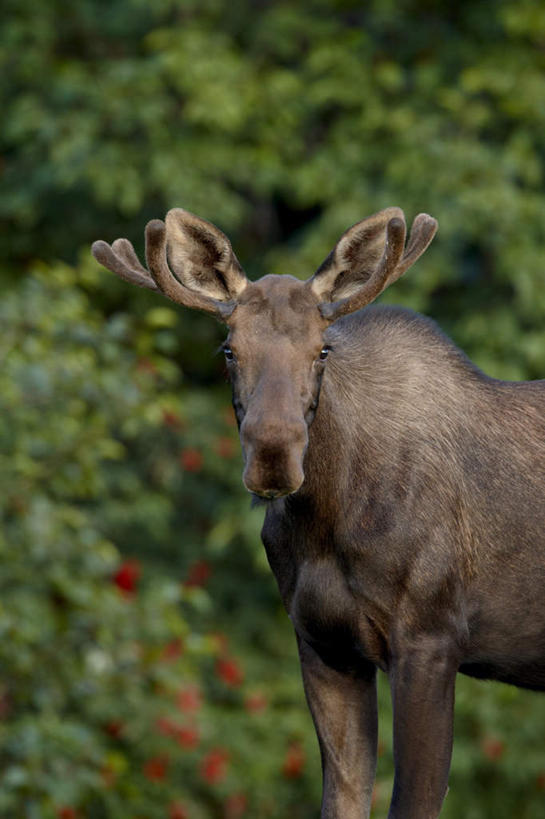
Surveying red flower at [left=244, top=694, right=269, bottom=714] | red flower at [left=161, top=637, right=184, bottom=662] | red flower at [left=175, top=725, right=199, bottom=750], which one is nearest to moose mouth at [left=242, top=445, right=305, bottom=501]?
red flower at [left=161, top=637, right=184, bottom=662]

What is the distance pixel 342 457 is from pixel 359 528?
0.65 ft

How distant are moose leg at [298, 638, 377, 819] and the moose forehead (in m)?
0.96

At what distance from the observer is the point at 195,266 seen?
12.6 ft

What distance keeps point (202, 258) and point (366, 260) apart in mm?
423

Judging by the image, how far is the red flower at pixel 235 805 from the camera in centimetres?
1096

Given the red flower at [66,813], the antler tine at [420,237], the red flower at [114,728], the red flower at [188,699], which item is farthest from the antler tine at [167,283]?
the red flower at [114,728]

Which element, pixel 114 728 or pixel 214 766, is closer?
pixel 114 728

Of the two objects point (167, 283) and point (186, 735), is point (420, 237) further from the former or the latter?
point (186, 735)

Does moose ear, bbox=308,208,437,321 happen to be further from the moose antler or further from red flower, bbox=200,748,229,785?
red flower, bbox=200,748,229,785

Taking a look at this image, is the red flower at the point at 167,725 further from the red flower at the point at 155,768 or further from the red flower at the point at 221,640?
the red flower at the point at 221,640

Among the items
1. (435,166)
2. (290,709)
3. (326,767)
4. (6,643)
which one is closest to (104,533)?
(290,709)

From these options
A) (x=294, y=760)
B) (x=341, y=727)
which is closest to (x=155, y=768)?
(x=294, y=760)

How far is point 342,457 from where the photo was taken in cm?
382

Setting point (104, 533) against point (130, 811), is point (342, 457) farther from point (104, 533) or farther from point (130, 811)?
point (104, 533)
